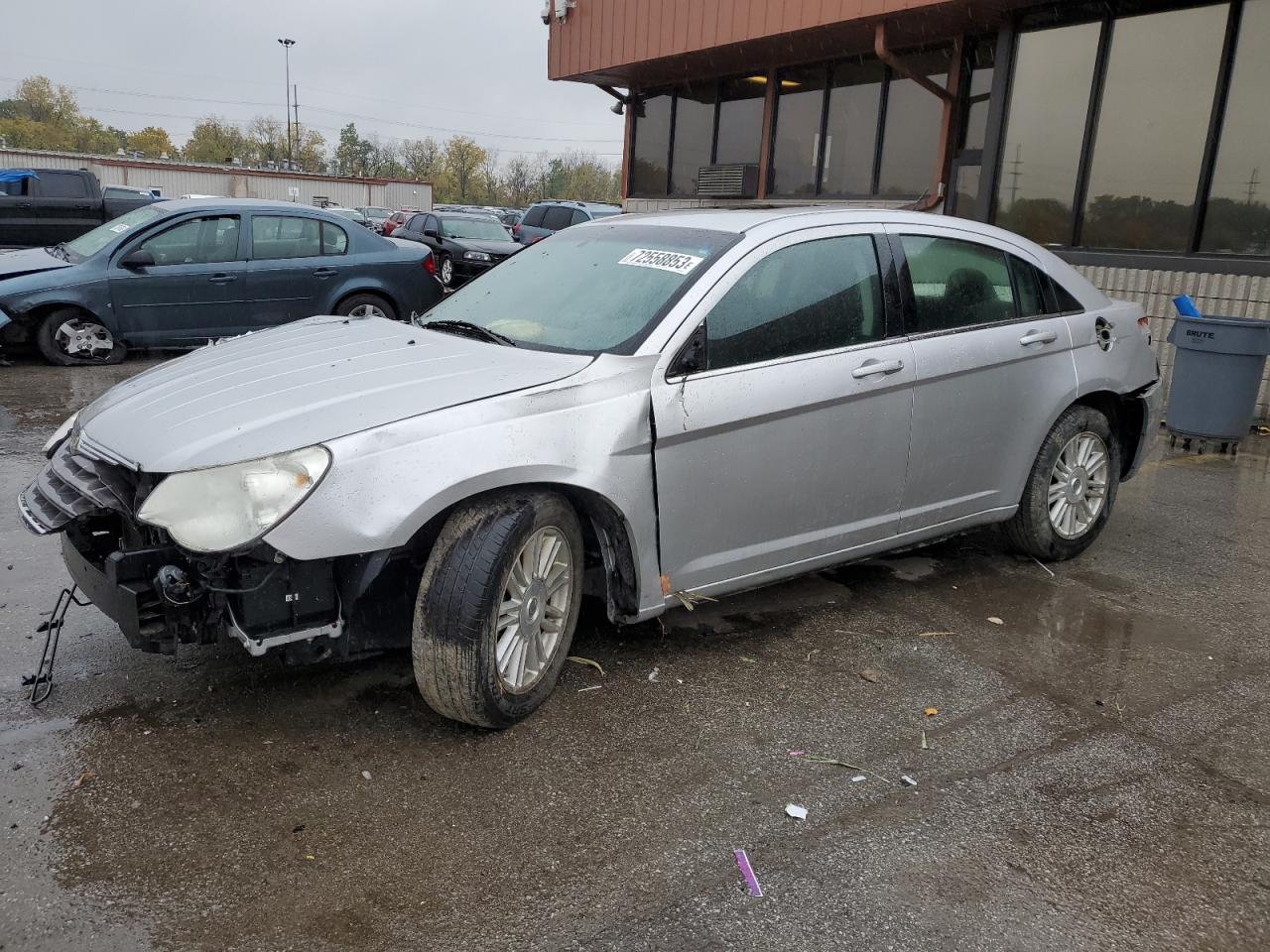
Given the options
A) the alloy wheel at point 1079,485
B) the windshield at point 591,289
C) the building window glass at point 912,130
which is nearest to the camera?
the windshield at point 591,289

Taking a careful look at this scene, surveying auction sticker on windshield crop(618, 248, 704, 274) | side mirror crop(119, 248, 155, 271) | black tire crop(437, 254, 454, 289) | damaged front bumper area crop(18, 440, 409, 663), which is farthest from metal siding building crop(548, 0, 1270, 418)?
side mirror crop(119, 248, 155, 271)

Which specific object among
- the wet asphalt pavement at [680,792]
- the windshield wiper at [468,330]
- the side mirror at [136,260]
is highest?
the windshield wiper at [468,330]

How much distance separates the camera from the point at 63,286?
941 centimetres

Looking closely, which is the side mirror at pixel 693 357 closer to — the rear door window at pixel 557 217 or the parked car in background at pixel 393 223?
the rear door window at pixel 557 217

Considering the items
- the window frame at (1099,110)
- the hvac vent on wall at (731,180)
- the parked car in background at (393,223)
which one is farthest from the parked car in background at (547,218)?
the window frame at (1099,110)

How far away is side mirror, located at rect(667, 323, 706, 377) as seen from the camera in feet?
11.7

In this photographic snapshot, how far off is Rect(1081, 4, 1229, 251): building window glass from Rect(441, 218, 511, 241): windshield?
514 inches

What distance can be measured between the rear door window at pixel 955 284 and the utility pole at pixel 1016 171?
6.68 metres

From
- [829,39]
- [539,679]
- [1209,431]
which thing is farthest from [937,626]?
[829,39]

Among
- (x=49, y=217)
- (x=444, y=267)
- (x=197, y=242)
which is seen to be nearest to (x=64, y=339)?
(x=197, y=242)

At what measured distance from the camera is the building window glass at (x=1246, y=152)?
8844 mm

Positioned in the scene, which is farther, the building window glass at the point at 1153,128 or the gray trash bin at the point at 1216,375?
the building window glass at the point at 1153,128

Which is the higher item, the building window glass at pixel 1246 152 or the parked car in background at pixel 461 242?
the building window glass at pixel 1246 152

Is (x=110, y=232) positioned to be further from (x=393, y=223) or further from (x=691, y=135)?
(x=393, y=223)
